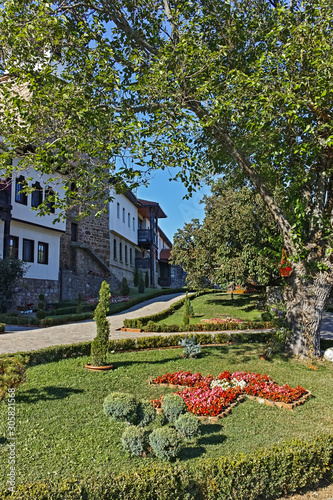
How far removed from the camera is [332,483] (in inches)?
179

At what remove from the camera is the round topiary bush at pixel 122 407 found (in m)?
4.81

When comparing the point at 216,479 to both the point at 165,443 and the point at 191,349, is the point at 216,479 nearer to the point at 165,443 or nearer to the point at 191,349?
the point at 165,443

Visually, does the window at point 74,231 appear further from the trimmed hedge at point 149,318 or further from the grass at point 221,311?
the grass at point 221,311

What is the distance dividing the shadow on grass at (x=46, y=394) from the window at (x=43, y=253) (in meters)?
15.6

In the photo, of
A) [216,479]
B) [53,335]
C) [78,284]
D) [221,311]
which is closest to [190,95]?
[216,479]

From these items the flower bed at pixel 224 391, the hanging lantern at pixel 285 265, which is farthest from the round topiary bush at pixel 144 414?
the hanging lantern at pixel 285 265

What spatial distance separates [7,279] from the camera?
54.3 ft

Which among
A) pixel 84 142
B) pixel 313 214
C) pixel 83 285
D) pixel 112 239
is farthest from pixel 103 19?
pixel 112 239

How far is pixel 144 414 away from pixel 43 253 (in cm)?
1858

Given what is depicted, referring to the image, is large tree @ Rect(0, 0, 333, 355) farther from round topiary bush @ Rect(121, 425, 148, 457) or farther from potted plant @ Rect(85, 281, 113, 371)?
round topiary bush @ Rect(121, 425, 148, 457)

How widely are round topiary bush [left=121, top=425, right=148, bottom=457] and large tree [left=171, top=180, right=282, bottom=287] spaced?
1283 cm

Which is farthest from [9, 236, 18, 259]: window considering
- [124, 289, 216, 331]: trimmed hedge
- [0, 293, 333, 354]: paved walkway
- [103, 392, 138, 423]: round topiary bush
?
[103, 392, 138, 423]: round topiary bush

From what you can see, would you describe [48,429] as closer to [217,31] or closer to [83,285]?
[217,31]

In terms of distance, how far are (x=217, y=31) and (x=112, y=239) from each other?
69.8ft
